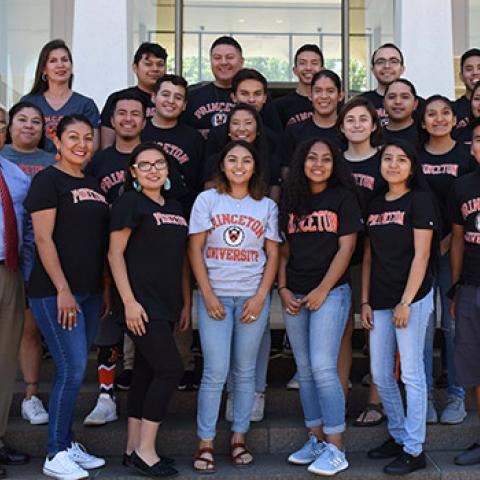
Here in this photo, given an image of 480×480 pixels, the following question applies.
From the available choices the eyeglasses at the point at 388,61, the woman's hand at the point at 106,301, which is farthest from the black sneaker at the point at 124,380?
the eyeglasses at the point at 388,61

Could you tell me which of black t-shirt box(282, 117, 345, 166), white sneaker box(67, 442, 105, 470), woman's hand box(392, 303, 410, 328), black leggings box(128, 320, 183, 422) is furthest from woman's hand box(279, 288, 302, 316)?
white sneaker box(67, 442, 105, 470)

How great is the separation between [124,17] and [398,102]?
158 inches

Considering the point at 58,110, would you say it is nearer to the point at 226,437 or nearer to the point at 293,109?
the point at 293,109

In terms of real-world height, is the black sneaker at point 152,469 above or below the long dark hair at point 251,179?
below

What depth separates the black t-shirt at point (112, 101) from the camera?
4600 mm

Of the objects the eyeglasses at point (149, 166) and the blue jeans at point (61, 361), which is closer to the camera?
the blue jeans at point (61, 361)

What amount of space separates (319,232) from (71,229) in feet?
4.37

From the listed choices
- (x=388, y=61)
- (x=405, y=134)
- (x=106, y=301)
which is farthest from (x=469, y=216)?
(x=106, y=301)

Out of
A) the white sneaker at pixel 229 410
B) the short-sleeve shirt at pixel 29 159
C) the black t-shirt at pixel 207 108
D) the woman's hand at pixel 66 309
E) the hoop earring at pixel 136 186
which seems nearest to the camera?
the woman's hand at pixel 66 309

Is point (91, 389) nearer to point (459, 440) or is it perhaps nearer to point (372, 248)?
point (372, 248)

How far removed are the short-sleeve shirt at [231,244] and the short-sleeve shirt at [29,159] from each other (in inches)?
45.8

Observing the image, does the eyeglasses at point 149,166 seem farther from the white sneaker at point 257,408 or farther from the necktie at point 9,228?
the white sneaker at point 257,408

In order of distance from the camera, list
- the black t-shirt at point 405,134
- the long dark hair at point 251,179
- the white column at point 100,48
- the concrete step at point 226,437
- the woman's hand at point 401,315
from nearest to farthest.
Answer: the woman's hand at point 401,315
the long dark hair at point 251,179
the concrete step at point 226,437
the black t-shirt at point 405,134
the white column at point 100,48

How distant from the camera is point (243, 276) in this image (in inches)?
146
